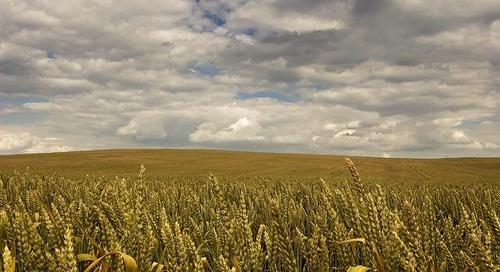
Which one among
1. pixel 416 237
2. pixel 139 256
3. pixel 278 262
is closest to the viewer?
pixel 416 237

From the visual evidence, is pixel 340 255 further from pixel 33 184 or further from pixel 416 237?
pixel 33 184

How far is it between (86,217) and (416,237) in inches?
104

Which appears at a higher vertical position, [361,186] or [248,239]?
[361,186]

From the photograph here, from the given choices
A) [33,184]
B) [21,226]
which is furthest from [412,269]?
[33,184]

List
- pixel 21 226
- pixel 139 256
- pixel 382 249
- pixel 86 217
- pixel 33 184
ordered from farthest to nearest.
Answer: pixel 33 184, pixel 86 217, pixel 139 256, pixel 21 226, pixel 382 249

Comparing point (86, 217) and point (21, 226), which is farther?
point (86, 217)

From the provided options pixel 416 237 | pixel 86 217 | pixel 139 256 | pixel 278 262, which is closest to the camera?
pixel 416 237

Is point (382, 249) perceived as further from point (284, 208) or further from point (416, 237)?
point (284, 208)

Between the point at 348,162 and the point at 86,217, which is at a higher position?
the point at 348,162

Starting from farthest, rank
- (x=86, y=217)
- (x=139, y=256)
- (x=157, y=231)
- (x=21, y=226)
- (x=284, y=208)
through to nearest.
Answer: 1. (x=284, y=208)
2. (x=157, y=231)
3. (x=86, y=217)
4. (x=139, y=256)
5. (x=21, y=226)

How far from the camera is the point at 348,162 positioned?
1892mm

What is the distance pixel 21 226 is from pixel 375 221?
1.70 metres

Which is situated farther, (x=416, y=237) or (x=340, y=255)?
(x=340, y=255)

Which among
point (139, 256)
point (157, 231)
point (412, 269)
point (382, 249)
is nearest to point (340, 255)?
point (382, 249)
